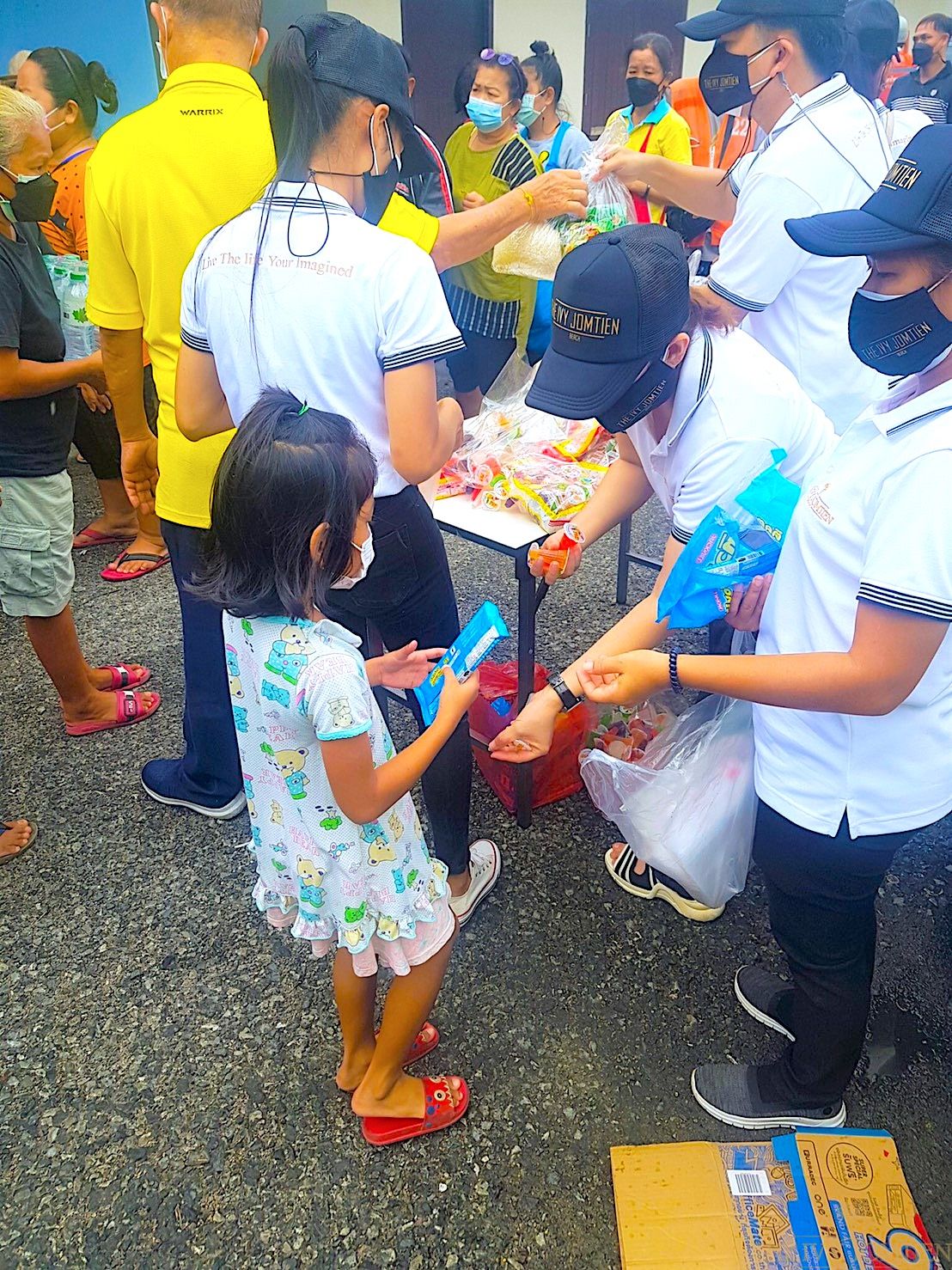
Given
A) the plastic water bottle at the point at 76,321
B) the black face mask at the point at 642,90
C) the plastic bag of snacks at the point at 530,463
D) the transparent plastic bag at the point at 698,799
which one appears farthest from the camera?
the black face mask at the point at 642,90

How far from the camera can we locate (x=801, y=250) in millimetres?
2027

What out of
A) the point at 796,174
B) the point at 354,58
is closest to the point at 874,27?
the point at 796,174

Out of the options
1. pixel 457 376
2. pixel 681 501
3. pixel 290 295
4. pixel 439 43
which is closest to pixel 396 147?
pixel 290 295

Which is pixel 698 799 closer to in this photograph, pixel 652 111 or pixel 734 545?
pixel 734 545

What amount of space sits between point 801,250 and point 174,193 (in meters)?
1.43

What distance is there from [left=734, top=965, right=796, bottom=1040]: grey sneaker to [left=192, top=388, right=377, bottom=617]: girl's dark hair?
135cm

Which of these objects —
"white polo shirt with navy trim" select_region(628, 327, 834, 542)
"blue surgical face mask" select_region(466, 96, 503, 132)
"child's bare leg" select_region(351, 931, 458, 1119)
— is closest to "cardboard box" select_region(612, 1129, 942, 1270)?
"child's bare leg" select_region(351, 931, 458, 1119)

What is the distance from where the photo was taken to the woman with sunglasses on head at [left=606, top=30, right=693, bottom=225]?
4078 mm

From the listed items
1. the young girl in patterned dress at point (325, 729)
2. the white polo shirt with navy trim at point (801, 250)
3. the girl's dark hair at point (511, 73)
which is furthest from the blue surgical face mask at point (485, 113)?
the young girl in patterned dress at point (325, 729)

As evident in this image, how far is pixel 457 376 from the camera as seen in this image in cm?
434

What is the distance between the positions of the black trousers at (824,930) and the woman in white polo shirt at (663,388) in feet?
1.50

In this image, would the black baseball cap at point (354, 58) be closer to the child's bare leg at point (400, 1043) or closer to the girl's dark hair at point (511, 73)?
the child's bare leg at point (400, 1043)

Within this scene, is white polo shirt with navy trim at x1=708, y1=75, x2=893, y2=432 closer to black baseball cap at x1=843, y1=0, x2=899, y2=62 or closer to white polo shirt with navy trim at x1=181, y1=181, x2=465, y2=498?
black baseball cap at x1=843, y1=0, x2=899, y2=62

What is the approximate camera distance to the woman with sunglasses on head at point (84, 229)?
3.16 m
